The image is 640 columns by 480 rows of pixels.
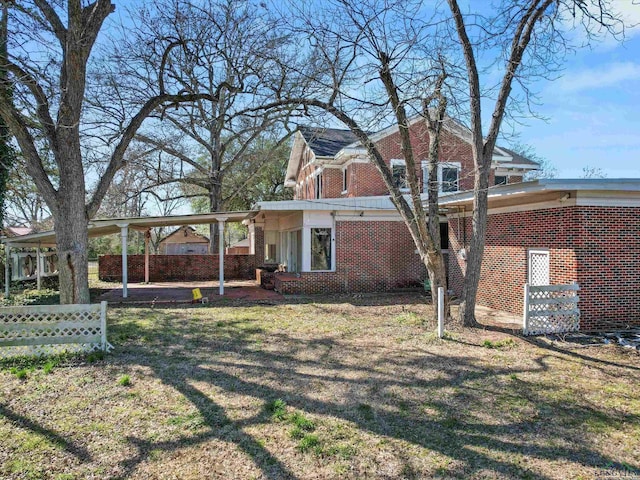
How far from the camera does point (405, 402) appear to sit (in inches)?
209

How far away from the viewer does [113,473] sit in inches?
145

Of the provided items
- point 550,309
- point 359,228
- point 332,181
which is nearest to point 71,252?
point 550,309

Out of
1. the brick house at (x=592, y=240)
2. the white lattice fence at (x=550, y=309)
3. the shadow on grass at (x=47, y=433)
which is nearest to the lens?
the shadow on grass at (x=47, y=433)

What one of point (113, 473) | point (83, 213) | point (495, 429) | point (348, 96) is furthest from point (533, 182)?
point (83, 213)

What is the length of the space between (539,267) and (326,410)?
742 centimetres

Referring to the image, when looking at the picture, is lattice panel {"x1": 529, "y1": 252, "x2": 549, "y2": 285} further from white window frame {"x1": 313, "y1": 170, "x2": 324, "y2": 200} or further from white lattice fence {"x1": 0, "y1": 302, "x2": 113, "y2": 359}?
white window frame {"x1": 313, "y1": 170, "x2": 324, "y2": 200}

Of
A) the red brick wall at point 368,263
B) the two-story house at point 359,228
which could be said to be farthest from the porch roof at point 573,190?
the red brick wall at point 368,263

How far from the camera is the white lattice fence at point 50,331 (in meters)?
7.07

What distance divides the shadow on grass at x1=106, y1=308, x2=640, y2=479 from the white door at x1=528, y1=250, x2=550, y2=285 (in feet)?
10.6

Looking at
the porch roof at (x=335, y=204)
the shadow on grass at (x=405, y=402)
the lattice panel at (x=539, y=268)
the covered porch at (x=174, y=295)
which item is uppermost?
the porch roof at (x=335, y=204)

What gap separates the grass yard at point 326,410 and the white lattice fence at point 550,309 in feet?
2.04

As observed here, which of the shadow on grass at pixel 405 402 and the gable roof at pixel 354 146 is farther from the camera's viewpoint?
the gable roof at pixel 354 146

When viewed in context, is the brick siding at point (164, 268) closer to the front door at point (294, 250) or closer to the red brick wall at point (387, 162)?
the front door at point (294, 250)

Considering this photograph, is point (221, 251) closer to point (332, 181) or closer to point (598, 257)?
point (332, 181)
